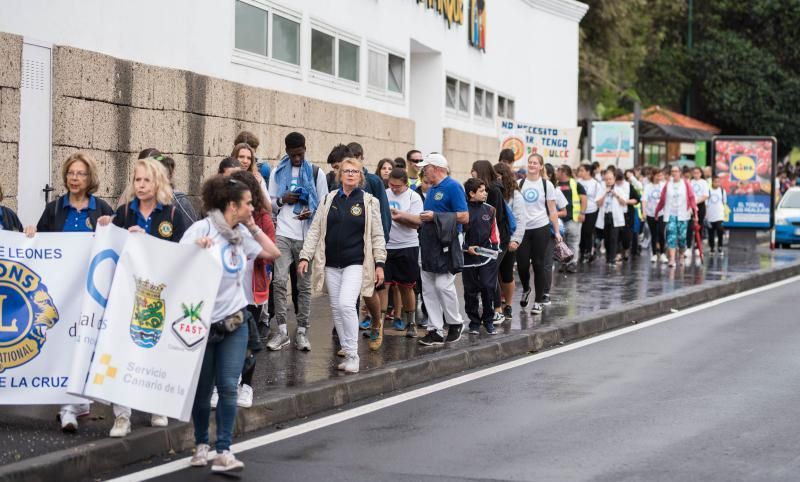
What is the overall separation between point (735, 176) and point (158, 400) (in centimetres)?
2545

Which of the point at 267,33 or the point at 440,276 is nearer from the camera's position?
the point at 440,276

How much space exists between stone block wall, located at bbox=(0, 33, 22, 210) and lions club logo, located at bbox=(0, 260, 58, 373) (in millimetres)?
2481

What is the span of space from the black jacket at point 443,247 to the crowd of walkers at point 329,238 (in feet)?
0.04

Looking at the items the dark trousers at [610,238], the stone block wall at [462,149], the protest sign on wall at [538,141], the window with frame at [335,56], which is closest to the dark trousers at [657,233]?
the dark trousers at [610,238]

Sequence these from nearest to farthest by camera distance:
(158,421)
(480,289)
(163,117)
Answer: (158,421) < (480,289) < (163,117)

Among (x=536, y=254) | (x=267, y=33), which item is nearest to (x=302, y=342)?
(x=536, y=254)

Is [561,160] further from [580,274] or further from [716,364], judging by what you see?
[716,364]

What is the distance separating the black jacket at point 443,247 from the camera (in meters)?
12.4

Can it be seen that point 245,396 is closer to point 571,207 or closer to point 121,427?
point 121,427

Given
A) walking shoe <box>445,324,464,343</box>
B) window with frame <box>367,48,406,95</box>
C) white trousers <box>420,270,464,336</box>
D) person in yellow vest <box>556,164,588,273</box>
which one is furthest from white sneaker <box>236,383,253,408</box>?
person in yellow vest <box>556,164,588,273</box>

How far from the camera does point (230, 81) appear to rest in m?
15.0

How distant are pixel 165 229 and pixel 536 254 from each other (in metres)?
7.73

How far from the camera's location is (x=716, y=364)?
12.0m

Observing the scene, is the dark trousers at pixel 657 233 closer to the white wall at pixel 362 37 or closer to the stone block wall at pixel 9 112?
the white wall at pixel 362 37
